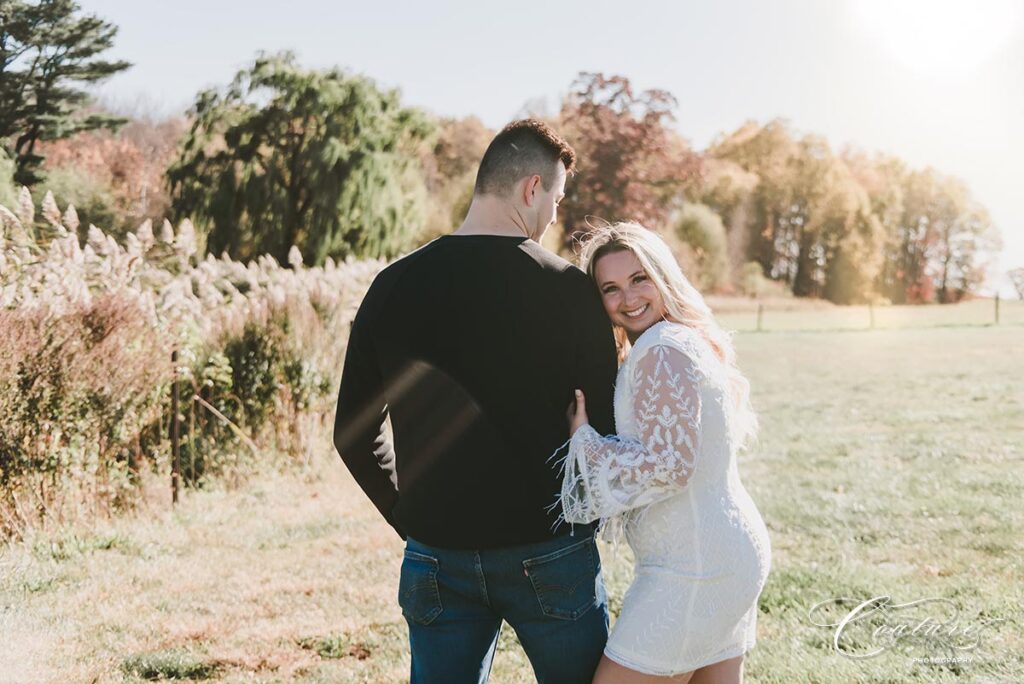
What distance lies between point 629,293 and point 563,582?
0.81m

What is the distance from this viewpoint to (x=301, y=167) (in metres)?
20.0

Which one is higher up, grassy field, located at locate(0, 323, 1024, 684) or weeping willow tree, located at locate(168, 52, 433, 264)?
weeping willow tree, located at locate(168, 52, 433, 264)

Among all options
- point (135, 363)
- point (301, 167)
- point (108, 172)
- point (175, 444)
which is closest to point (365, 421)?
point (135, 363)

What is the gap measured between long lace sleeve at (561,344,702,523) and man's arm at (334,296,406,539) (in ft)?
1.86

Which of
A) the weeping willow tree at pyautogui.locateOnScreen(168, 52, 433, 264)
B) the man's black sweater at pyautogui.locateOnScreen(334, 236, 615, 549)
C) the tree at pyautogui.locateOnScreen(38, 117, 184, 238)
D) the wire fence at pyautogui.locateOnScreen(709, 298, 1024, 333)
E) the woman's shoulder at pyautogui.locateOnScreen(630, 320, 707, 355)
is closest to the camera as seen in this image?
the man's black sweater at pyautogui.locateOnScreen(334, 236, 615, 549)

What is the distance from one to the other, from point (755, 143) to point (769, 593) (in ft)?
174

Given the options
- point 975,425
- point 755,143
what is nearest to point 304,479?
point 975,425

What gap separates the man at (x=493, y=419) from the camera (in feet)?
6.91

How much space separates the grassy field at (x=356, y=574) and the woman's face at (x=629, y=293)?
210 cm

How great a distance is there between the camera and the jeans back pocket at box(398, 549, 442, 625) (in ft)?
7.20

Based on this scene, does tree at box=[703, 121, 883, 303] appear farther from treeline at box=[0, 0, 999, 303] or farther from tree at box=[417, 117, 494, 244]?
tree at box=[417, 117, 494, 244]

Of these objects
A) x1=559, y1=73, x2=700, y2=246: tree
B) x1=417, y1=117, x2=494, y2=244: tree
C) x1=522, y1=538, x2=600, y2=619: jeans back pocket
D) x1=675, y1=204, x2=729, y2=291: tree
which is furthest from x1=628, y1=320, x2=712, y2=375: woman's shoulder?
x1=675, y1=204, x2=729, y2=291: tree

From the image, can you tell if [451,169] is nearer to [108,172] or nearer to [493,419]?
[108,172]

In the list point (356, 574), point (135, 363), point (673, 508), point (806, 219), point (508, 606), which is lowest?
point (356, 574)
